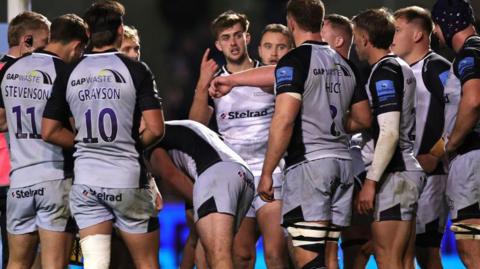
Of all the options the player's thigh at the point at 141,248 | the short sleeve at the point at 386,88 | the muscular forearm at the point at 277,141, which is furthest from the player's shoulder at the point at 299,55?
the player's thigh at the point at 141,248

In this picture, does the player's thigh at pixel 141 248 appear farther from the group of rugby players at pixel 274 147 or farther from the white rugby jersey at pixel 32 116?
the white rugby jersey at pixel 32 116

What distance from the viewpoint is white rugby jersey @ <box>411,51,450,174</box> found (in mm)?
7574

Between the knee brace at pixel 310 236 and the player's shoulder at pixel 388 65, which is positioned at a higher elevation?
the player's shoulder at pixel 388 65

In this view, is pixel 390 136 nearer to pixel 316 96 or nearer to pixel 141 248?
pixel 316 96

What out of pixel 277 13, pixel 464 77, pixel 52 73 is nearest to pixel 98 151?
pixel 52 73

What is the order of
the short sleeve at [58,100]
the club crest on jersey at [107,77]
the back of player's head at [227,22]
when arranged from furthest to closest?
the back of player's head at [227,22]
the short sleeve at [58,100]
the club crest on jersey at [107,77]

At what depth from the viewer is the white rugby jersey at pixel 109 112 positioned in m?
6.43

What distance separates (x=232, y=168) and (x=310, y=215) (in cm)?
62

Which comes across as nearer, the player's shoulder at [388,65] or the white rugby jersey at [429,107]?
the player's shoulder at [388,65]

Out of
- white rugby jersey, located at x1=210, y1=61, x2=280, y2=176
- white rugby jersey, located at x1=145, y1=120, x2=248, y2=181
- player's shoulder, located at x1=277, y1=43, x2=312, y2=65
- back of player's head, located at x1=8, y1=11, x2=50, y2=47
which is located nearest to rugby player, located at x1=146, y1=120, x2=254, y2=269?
white rugby jersey, located at x1=145, y1=120, x2=248, y2=181

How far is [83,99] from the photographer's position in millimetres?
6453

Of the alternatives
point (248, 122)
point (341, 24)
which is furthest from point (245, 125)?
point (341, 24)

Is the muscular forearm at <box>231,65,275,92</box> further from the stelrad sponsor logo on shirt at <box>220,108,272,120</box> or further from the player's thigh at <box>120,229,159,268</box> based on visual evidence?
the player's thigh at <box>120,229,159,268</box>

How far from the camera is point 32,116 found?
697cm
